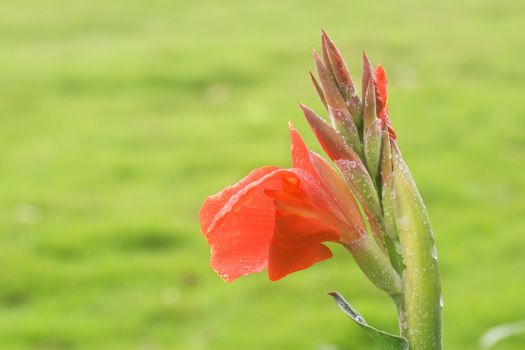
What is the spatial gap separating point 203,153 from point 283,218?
5.48m

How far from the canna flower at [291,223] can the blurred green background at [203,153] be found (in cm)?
219

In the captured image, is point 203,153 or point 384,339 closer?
point 384,339

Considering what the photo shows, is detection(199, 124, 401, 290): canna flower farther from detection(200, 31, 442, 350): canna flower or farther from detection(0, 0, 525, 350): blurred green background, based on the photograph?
detection(0, 0, 525, 350): blurred green background

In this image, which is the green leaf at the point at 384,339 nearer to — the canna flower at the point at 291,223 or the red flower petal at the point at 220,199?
the canna flower at the point at 291,223

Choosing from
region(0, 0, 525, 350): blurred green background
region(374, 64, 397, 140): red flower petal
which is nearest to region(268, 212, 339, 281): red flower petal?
region(374, 64, 397, 140): red flower petal

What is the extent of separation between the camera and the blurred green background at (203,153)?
4.34m

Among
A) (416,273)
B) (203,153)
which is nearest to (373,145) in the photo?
(416,273)

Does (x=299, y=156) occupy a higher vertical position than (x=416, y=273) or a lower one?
higher

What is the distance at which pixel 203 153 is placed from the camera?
6434 mm

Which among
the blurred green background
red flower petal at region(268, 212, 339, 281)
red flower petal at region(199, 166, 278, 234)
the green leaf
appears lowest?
the green leaf

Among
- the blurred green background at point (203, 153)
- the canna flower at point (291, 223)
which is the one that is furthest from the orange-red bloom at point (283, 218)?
the blurred green background at point (203, 153)

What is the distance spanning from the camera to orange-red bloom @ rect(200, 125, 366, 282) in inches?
38.5

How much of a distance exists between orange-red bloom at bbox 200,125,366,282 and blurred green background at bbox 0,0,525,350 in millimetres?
2191

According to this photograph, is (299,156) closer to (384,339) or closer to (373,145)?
(373,145)
